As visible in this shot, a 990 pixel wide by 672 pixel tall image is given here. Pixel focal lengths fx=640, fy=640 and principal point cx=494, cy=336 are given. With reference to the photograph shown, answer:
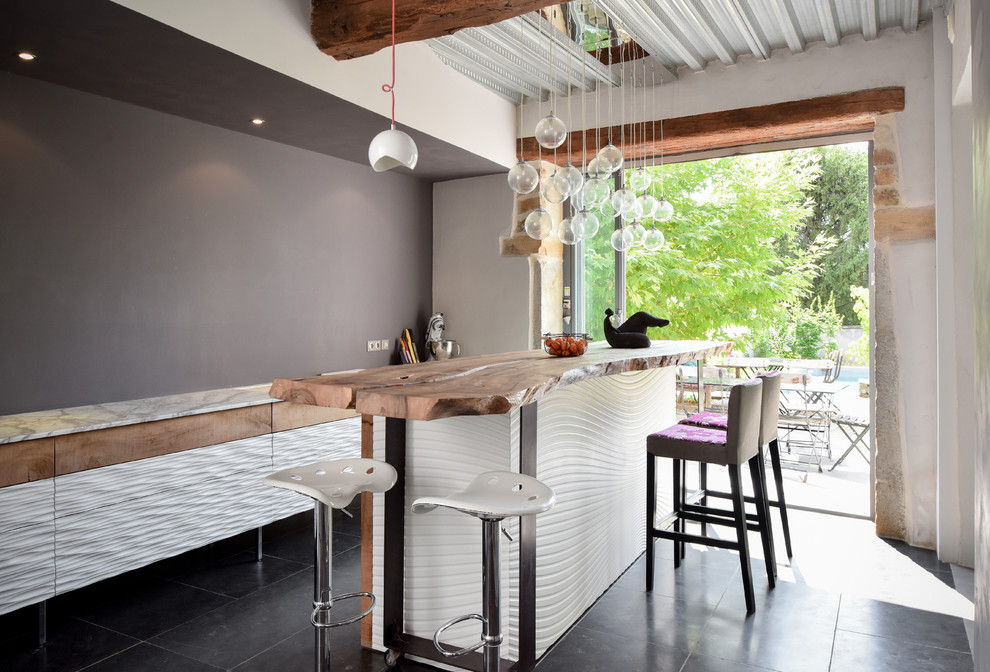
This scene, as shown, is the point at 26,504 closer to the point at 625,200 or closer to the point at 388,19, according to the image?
the point at 388,19

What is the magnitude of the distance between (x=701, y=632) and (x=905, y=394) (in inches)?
86.9

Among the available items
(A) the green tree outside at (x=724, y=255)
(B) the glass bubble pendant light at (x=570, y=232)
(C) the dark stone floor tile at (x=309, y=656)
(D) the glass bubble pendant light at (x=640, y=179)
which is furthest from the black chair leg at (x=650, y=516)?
(A) the green tree outside at (x=724, y=255)

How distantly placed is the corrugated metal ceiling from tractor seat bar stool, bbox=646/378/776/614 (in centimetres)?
230

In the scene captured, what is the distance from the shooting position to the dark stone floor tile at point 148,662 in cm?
246

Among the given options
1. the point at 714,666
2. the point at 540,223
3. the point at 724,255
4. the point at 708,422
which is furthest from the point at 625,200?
the point at 724,255

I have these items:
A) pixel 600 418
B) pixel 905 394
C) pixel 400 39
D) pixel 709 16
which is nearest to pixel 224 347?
pixel 400 39

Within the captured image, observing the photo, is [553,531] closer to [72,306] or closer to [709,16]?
[72,306]

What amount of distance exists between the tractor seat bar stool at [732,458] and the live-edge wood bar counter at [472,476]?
31cm

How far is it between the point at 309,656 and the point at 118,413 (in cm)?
147

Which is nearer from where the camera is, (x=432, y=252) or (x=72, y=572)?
(x=72, y=572)

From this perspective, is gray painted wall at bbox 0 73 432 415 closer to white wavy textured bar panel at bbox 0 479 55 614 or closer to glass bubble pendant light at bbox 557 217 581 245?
white wavy textured bar panel at bbox 0 479 55 614

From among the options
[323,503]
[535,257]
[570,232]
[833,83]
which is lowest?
[323,503]

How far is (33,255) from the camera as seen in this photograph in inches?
122

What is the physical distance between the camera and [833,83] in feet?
13.8
